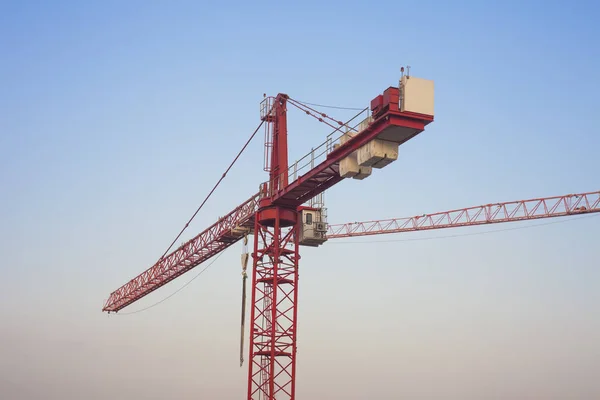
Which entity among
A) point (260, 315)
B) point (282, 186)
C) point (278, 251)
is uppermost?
point (282, 186)

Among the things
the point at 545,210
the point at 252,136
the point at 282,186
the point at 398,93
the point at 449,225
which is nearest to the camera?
the point at 398,93

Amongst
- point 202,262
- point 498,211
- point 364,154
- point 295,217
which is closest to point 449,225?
point 498,211

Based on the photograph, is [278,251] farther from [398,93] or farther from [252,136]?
[398,93]

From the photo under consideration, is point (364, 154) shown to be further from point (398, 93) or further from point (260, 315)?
point (260, 315)

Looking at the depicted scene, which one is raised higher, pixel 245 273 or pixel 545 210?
pixel 545 210

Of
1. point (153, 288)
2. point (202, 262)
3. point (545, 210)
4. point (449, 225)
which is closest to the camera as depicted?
point (202, 262)

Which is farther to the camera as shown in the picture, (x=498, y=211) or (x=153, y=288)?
(x=498, y=211)

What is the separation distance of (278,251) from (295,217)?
303 centimetres

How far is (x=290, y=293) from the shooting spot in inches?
2323

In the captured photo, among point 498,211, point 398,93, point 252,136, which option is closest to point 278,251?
point 252,136

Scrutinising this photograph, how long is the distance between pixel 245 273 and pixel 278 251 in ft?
15.1

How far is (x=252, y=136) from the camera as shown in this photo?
65.8 meters

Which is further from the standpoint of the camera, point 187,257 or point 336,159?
point 187,257

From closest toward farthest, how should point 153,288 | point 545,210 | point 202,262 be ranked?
point 202,262 < point 153,288 < point 545,210
